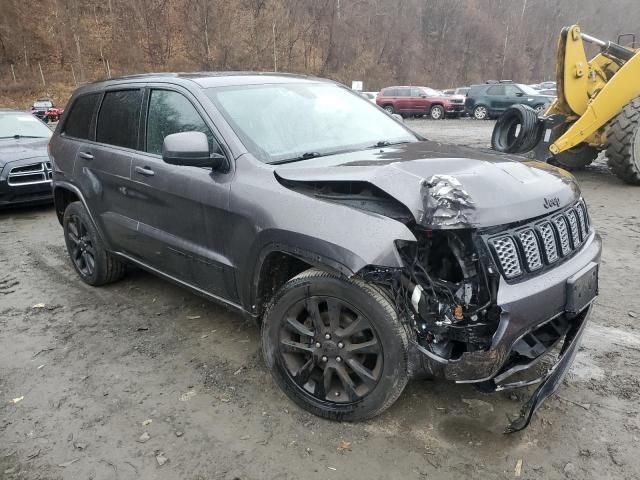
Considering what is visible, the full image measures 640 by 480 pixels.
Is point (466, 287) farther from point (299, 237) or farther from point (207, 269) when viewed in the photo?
point (207, 269)

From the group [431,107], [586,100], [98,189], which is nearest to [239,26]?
[431,107]

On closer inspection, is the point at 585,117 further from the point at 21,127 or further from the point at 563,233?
the point at 21,127

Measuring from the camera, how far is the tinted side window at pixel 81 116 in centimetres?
434

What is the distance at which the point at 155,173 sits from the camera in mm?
3449

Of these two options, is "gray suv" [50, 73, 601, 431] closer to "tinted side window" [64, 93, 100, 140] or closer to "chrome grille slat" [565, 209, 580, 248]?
"chrome grille slat" [565, 209, 580, 248]

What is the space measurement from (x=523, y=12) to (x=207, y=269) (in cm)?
7977

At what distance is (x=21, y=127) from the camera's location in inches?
330

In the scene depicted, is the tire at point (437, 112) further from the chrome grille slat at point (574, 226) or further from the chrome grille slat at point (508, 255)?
the chrome grille slat at point (508, 255)

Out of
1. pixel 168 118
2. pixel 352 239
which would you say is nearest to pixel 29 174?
pixel 168 118

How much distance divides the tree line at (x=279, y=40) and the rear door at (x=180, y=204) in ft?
125

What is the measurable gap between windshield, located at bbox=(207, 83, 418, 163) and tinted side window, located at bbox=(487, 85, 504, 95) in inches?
836

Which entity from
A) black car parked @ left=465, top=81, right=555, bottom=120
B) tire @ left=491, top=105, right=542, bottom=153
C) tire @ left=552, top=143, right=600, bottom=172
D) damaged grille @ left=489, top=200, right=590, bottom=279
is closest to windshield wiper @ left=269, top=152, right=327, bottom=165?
damaged grille @ left=489, top=200, right=590, bottom=279

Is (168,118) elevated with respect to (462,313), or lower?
elevated

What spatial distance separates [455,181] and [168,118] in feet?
6.98
